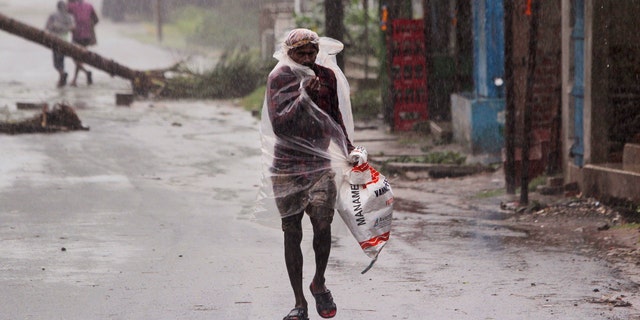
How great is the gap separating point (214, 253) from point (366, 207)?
8.73ft

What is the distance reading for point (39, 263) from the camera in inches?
341

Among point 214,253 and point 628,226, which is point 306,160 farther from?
point 628,226

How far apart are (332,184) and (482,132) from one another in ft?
27.1

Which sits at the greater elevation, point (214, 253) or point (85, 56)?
point (85, 56)

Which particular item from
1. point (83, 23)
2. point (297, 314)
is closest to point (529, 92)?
point (297, 314)

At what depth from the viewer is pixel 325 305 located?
6770 mm

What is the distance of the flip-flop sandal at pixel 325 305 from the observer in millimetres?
6742

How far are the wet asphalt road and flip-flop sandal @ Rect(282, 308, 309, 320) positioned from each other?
31 centimetres

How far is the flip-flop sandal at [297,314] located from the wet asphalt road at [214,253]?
0.31 meters

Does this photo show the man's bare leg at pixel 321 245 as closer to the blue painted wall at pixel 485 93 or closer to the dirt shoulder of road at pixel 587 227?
the dirt shoulder of road at pixel 587 227

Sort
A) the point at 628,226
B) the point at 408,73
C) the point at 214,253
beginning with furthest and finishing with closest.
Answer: the point at 408,73, the point at 628,226, the point at 214,253

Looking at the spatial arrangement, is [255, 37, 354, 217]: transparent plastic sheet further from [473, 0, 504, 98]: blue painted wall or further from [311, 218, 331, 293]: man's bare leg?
[473, 0, 504, 98]: blue painted wall

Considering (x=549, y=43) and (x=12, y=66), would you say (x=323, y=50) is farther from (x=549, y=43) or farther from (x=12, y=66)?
(x=12, y=66)

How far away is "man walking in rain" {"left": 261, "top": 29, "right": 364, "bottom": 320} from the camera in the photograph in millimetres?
6770
